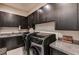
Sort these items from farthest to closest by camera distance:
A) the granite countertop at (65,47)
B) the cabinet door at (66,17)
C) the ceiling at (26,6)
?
the ceiling at (26,6) → the cabinet door at (66,17) → the granite countertop at (65,47)

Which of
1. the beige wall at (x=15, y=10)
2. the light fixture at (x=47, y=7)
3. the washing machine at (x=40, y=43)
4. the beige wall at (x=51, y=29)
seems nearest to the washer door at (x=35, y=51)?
the washing machine at (x=40, y=43)

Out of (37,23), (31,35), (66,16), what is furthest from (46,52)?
(66,16)

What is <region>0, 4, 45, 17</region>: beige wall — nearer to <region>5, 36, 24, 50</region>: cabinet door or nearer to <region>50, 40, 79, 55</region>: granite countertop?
<region>5, 36, 24, 50</region>: cabinet door

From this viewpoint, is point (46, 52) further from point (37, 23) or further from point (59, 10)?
point (59, 10)

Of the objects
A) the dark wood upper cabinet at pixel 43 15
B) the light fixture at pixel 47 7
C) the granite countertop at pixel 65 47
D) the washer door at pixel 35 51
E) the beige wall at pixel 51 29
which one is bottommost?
the washer door at pixel 35 51

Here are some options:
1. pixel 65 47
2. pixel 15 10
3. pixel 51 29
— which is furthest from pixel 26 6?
pixel 65 47

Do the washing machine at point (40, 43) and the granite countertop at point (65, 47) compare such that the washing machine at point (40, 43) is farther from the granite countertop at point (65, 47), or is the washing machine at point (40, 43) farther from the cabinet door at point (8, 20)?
the cabinet door at point (8, 20)

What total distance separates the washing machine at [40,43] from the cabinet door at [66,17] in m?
0.21

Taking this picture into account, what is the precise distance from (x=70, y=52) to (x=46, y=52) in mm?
351

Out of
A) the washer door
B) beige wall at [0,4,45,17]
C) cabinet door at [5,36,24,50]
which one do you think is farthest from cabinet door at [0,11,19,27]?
the washer door

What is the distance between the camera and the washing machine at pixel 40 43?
1.16m

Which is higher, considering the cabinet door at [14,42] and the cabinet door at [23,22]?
the cabinet door at [23,22]

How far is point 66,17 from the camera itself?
3.76 feet

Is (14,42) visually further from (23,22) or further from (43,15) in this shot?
(43,15)
